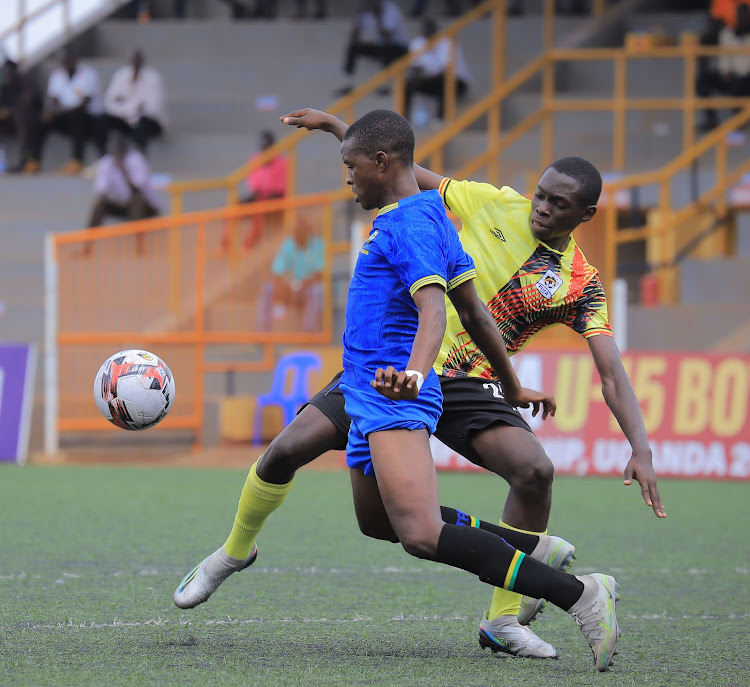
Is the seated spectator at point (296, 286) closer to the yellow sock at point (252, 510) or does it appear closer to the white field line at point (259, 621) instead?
the white field line at point (259, 621)

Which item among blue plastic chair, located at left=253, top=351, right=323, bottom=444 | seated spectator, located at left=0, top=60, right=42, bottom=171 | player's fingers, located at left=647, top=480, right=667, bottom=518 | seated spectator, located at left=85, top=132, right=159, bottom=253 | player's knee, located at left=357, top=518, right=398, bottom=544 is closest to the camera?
player's fingers, located at left=647, top=480, right=667, bottom=518

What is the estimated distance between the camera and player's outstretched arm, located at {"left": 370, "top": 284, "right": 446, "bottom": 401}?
13.9ft

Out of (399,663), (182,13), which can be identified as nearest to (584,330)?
(399,663)

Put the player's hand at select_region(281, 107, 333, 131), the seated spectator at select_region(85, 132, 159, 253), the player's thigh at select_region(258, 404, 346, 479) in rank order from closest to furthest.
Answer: the player's thigh at select_region(258, 404, 346, 479) → the player's hand at select_region(281, 107, 333, 131) → the seated spectator at select_region(85, 132, 159, 253)

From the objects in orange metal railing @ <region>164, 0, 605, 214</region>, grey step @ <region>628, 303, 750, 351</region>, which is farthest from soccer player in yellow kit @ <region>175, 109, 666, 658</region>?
orange metal railing @ <region>164, 0, 605, 214</region>

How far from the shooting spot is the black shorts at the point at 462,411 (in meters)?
5.08

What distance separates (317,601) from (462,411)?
4.36ft

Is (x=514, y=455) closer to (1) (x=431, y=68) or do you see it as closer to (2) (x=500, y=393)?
(2) (x=500, y=393)

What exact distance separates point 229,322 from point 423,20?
32.7 ft

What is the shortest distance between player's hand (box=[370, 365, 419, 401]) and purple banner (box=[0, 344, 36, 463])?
10.0m

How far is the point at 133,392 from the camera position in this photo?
5602 millimetres

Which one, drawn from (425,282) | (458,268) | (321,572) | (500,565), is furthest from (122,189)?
(500,565)

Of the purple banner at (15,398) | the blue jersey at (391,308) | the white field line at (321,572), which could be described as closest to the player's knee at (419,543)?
the blue jersey at (391,308)

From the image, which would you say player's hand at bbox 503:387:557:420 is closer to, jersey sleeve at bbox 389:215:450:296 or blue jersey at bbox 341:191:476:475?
blue jersey at bbox 341:191:476:475
